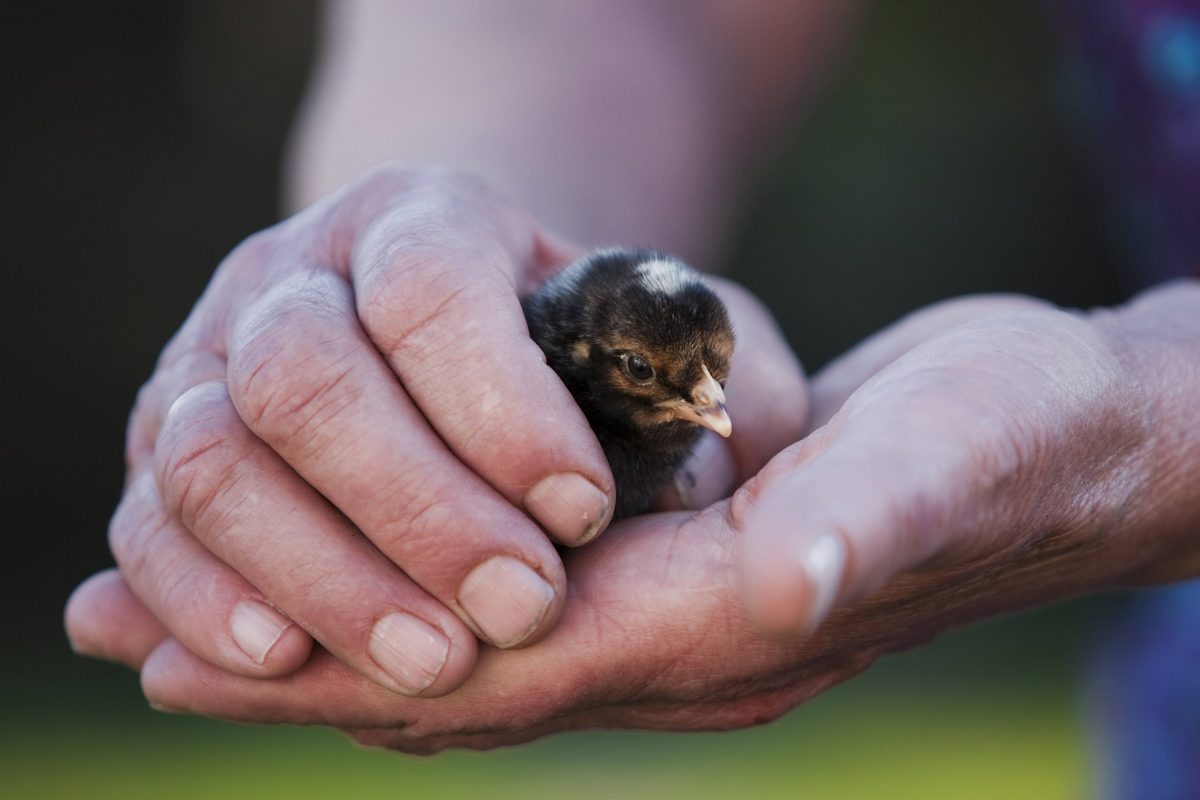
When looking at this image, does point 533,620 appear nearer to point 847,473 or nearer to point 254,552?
point 254,552

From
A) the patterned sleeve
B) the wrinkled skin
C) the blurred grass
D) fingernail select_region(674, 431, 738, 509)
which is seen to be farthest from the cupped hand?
the blurred grass

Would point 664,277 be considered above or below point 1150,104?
below

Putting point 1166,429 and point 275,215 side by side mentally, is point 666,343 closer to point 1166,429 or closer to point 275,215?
point 1166,429

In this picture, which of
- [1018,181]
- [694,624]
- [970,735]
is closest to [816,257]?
[1018,181]

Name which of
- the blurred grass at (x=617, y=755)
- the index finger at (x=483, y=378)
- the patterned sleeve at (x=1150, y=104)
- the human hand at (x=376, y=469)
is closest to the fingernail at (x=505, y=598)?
the human hand at (x=376, y=469)

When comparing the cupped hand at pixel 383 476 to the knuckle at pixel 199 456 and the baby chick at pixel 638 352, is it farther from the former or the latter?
the baby chick at pixel 638 352

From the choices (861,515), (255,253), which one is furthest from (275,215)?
(861,515)
